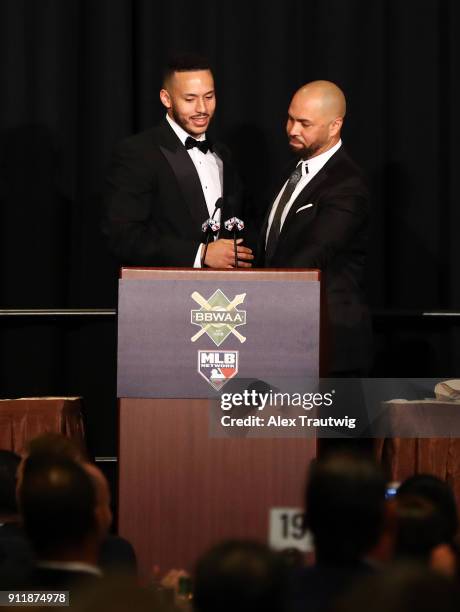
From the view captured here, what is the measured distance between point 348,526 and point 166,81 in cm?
292

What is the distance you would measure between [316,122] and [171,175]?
592 millimetres

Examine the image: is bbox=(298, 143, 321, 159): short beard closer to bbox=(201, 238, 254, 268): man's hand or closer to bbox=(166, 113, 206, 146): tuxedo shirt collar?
bbox=(166, 113, 206, 146): tuxedo shirt collar

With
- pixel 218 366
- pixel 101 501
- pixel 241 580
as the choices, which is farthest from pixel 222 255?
pixel 241 580

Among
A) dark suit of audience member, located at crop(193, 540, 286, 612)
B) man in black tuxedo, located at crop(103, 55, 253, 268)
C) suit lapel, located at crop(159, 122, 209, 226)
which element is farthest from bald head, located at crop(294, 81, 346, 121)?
dark suit of audience member, located at crop(193, 540, 286, 612)

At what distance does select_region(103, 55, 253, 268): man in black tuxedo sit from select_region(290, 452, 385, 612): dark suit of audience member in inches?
96.1

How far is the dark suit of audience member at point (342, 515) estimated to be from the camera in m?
2.11

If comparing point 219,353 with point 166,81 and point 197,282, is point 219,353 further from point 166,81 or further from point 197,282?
point 166,81

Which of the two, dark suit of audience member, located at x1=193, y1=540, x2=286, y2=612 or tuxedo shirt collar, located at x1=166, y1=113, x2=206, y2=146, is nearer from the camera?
dark suit of audience member, located at x1=193, y1=540, x2=286, y2=612

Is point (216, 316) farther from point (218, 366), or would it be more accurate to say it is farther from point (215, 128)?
point (215, 128)

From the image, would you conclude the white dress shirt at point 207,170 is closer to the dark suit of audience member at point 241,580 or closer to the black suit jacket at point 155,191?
the black suit jacket at point 155,191

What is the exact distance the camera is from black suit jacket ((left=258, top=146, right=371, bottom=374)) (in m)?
4.32

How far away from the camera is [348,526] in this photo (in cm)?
216

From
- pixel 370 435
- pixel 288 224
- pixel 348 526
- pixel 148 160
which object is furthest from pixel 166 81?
pixel 348 526

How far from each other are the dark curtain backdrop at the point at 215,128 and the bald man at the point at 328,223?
0.93 m
